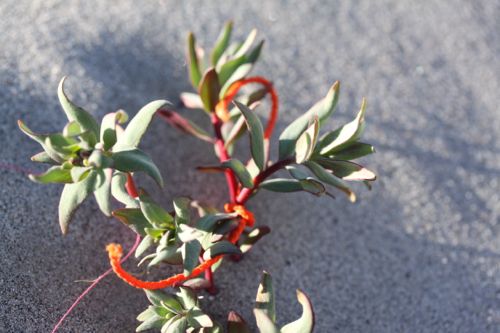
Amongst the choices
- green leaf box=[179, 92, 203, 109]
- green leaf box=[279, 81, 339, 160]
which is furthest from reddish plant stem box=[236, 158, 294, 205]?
green leaf box=[179, 92, 203, 109]

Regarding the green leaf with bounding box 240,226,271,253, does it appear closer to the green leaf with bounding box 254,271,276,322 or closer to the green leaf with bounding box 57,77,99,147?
the green leaf with bounding box 254,271,276,322

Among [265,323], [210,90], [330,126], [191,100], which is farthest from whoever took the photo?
[330,126]

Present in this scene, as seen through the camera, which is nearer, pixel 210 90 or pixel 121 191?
pixel 121 191

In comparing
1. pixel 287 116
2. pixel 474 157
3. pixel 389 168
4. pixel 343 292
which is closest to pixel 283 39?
pixel 287 116

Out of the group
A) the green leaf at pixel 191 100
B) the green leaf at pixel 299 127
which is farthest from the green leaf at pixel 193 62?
the green leaf at pixel 299 127

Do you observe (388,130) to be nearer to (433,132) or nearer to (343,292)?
(433,132)

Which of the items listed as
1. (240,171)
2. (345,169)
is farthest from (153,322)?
(345,169)

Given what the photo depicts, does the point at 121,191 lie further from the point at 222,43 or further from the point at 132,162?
the point at 222,43
